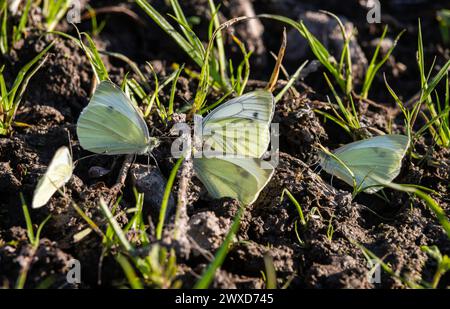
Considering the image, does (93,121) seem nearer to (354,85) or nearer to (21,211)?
(21,211)

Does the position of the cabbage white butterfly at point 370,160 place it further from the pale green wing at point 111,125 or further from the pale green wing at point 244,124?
the pale green wing at point 111,125

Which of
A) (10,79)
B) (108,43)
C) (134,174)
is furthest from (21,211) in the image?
(108,43)

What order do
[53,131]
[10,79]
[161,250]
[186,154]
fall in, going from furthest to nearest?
[10,79]
[53,131]
[186,154]
[161,250]

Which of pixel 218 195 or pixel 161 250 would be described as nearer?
pixel 161 250

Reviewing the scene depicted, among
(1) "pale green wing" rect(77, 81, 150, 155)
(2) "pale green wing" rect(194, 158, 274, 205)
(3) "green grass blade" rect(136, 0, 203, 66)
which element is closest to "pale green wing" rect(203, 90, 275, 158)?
(2) "pale green wing" rect(194, 158, 274, 205)

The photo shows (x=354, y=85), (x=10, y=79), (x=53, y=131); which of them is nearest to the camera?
(x=53, y=131)
